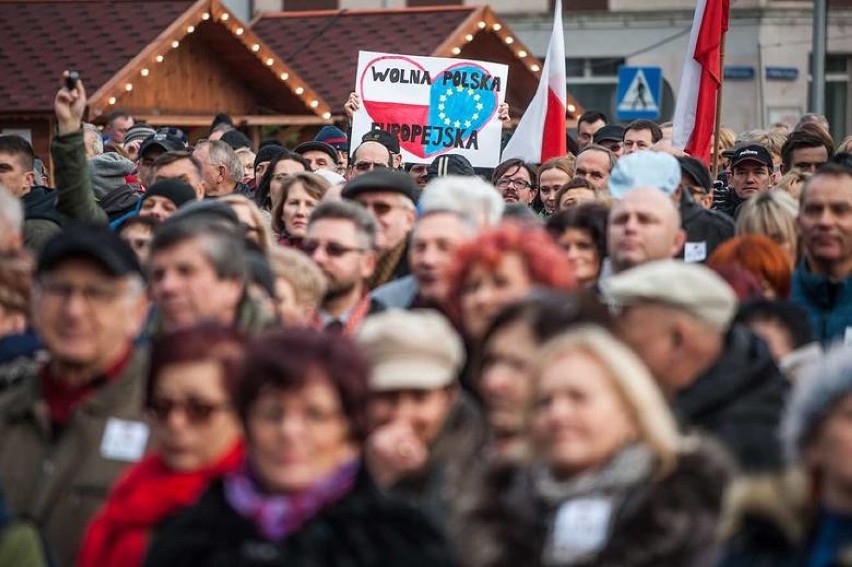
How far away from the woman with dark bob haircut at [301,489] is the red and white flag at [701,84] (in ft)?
30.0

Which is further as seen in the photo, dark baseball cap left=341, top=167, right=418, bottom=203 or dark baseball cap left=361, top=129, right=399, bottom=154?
dark baseball cap left=361, top=129, right=399, bottom=154

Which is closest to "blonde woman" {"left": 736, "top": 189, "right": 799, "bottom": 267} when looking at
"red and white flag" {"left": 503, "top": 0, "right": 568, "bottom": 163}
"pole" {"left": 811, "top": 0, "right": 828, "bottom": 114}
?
"red and white flag" {"left": 503, "top": 0, "right": 568, "bottom": 163}

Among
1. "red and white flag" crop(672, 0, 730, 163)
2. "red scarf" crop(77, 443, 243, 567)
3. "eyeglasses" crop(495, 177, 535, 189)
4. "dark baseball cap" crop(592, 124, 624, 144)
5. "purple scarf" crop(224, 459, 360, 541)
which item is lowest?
"red scarf" crop(77, 443, 243, 567)

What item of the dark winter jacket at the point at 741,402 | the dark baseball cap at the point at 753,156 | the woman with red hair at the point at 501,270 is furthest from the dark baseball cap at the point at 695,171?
the dark winter jacket at the point at 741,402

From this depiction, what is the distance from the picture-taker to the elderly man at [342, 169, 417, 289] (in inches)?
364

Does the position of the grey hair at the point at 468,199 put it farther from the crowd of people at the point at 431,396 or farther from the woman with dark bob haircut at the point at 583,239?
the woman with dark bob haircut at the point at 583,239

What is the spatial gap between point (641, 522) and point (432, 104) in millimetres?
11073

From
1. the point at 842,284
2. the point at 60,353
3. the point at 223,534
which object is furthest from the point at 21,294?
the point at 842,284

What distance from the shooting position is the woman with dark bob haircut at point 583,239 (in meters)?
8.58

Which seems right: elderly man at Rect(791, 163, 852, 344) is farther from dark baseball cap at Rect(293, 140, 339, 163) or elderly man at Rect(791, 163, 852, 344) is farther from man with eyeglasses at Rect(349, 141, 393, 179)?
dark baseball cap at Rect(293, 140, 339, 163)

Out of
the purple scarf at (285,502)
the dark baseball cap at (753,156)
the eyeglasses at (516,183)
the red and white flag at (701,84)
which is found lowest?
the purple scarf at (285,502)

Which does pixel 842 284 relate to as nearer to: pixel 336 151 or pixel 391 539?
pixel 391 539

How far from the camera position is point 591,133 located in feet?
57.3

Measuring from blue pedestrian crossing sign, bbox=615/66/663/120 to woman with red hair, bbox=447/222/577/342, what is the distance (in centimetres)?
1744
